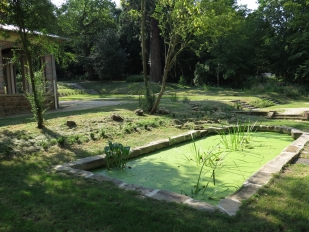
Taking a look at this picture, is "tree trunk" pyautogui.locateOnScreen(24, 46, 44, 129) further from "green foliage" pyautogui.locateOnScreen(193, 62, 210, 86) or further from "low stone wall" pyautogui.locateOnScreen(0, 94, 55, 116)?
"green foliage" pyautogui.locateOnScreen(193, 62, 210, 86)

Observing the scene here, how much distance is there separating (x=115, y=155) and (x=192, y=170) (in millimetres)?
1340

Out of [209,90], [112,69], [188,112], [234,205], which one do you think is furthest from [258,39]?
[234,205]

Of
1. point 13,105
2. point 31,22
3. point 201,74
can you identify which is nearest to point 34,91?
point 31,22

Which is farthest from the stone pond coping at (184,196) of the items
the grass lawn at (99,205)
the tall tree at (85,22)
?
the tall tree at (85,22)

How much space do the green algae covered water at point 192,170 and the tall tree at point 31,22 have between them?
10.4 feet

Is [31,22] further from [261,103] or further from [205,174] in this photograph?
[261,103]

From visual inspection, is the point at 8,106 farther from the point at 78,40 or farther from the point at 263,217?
the point at 78,40

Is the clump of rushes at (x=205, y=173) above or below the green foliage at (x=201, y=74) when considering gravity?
below

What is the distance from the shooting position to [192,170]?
16.7 ft

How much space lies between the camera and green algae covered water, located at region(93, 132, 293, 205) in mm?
4273

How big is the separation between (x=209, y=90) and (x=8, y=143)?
18920 millimetres

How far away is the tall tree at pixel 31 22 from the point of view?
6.84m

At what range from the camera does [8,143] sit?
19.9 ft

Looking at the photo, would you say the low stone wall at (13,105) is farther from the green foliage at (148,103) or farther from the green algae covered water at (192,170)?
the green algae covered water at (192,170)
